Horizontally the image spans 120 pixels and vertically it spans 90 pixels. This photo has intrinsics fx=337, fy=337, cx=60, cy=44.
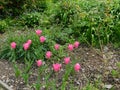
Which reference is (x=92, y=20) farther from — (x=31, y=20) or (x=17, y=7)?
(x=17, y=7)

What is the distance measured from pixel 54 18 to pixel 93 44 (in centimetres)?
125

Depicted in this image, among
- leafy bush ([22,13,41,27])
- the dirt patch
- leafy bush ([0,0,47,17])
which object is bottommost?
the dirt patch

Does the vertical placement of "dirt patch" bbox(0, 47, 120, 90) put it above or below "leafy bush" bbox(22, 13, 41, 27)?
below

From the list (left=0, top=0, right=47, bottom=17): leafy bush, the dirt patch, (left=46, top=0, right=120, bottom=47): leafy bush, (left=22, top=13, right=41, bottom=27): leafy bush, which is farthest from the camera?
(left=0, top=0, right=47, bottom=17): leafy bush

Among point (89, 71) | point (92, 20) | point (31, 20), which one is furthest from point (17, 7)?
point (89, 71)

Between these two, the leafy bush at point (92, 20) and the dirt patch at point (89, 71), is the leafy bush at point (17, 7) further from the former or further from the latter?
the dirt patch at point (89, 71)

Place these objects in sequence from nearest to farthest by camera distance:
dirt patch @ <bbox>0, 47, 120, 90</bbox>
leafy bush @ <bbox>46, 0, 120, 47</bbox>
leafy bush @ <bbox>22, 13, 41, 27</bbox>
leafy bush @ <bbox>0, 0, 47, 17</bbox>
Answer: dirt patch @ <bbox>0, 47, 120, 90</bbox>, leafy bush @ <bbox>46, 0, 120, 47</bbox>, leafy bush @ <bbox>22, 13, 41, 27</bbox>, leafy bush @ <bbox>0, 0, 47, 17</bbox>

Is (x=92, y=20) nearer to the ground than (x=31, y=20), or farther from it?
farther from it

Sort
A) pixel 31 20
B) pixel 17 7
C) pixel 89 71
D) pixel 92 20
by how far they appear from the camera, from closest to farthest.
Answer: pixel 89 71
pixel 92 20
pixel 31 20
pixel 17 7

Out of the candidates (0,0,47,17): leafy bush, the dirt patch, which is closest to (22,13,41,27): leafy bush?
(0,0,47,17): leafy bush

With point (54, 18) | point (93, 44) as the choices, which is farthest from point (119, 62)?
point (54, 18)

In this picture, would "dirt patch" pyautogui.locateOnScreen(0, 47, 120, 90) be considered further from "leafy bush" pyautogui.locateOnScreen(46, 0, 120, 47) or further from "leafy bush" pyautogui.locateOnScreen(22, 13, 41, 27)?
A: "leafy bush" pyautogui.locateOnScreen(22, 13, 41, 27)

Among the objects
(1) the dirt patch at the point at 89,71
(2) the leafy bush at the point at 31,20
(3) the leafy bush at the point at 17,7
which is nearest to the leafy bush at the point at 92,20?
(1) the dirt patch at the point at 89,71

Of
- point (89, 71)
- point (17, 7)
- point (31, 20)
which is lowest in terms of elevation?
point (89, 71)
